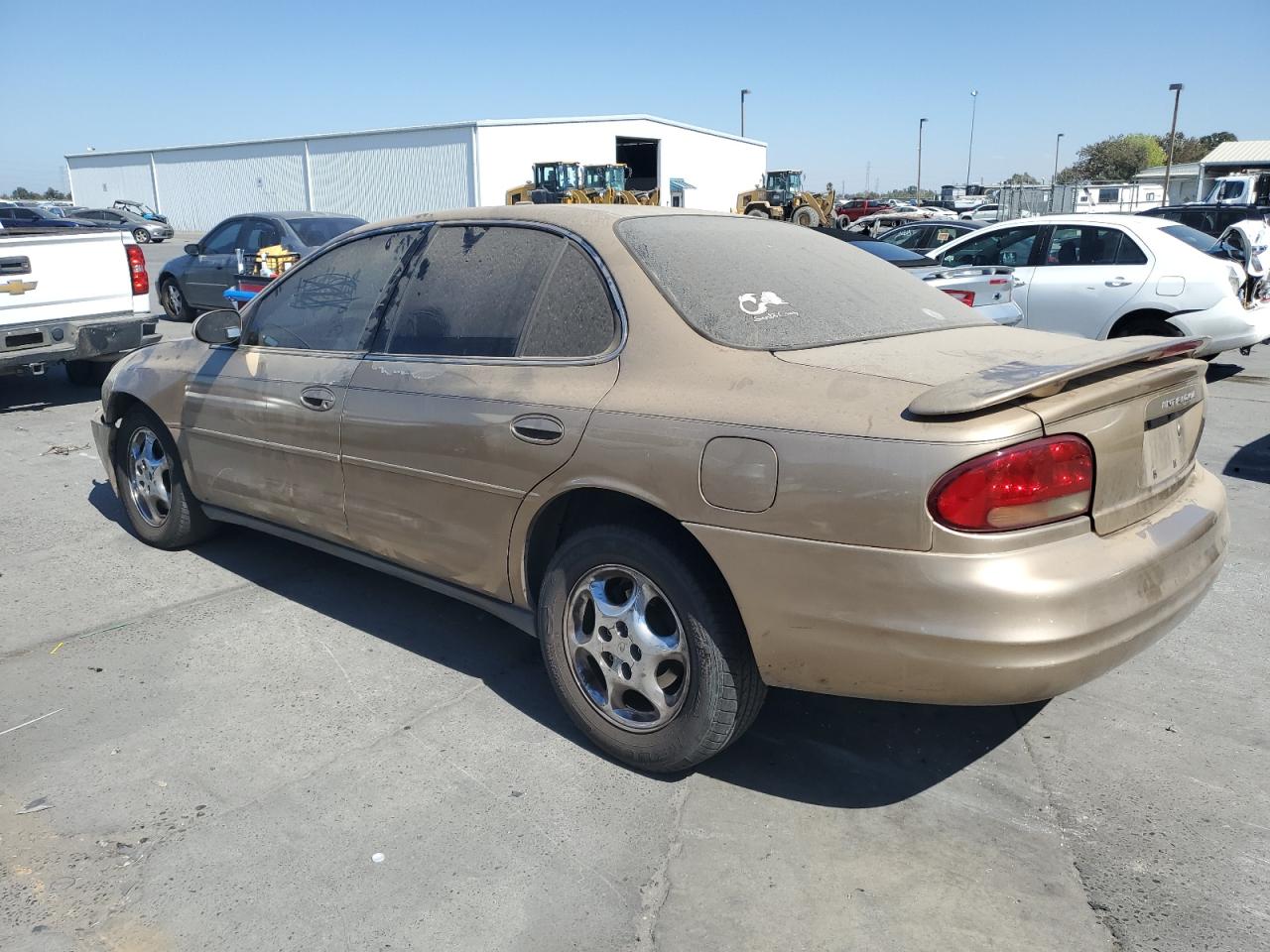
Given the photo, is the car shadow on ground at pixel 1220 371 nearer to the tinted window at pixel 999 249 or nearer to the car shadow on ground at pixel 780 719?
the tinted window at pixel 999 249

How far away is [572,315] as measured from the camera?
3.23m

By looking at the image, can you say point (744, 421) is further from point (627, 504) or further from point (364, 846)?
point (364, 846)

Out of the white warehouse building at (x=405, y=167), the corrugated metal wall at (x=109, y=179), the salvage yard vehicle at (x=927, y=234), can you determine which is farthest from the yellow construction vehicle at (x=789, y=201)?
the corrugated metal wall at (x=109, y=179)

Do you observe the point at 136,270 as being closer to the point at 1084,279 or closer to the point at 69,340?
the point at 69,340

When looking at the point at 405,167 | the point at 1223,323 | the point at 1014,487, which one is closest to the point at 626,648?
the point at 1014,487

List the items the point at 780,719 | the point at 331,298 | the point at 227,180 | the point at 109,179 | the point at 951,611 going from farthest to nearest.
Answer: the point at 109,179 → the point at 227,180 → the point at 331,298 → the point at 780,719 → the point at 951,611

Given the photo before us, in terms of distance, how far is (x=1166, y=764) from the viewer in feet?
10.2

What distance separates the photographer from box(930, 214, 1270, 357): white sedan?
8445mm

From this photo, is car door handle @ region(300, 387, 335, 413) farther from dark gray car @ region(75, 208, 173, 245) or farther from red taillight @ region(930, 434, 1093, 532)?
dark gray car @ region(75, 208, 173, 245)

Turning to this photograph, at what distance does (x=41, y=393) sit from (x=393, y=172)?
107 ft

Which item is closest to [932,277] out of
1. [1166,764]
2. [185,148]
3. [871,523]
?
[1166,764]

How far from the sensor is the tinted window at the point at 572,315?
3133mm

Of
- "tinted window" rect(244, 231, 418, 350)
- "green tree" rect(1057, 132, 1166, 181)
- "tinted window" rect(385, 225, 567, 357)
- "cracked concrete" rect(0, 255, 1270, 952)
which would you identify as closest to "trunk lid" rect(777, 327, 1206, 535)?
"cracked concrete" rect(0, 255, 1270, 952)

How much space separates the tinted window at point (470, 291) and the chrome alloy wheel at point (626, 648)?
0.87 metres
